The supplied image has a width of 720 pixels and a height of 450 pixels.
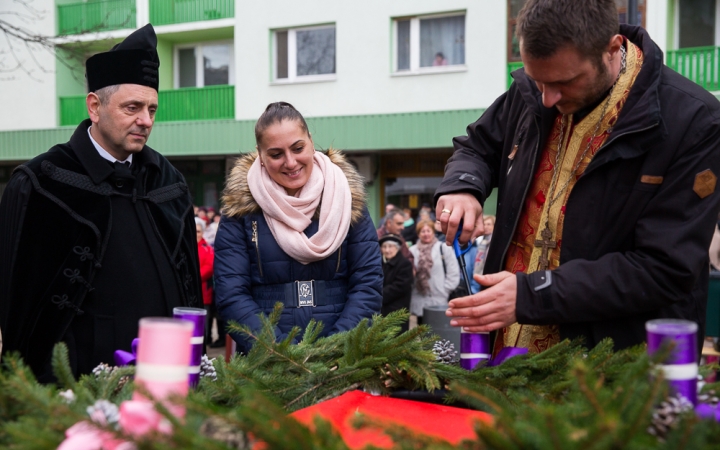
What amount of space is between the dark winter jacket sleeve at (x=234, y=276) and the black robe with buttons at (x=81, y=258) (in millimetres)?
245

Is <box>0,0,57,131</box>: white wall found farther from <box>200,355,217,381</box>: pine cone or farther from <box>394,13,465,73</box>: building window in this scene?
<box>200,355,217,381</box>: pine cone

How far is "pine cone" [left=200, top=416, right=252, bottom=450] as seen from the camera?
117 cm

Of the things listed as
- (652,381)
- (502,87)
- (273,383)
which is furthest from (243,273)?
(502,87)

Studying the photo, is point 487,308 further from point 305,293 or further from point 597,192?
point 305,293

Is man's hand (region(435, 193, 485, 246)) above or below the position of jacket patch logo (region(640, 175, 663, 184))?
below

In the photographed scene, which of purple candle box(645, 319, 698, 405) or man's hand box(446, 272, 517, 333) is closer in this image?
purple candle box(645, 319, 698, 405)

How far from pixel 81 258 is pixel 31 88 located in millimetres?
18023

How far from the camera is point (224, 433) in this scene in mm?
1175

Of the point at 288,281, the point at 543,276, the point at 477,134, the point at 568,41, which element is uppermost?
the point at 568,41

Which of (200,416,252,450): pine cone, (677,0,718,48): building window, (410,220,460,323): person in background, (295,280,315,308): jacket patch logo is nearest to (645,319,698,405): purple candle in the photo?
(200,416,252,450): pine cone

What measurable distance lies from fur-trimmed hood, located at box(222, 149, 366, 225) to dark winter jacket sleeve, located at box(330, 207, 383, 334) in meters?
0.08

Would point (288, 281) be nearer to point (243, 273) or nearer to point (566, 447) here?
point (243, 273)

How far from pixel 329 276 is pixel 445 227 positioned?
1248mm

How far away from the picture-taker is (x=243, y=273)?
10.8 feet
